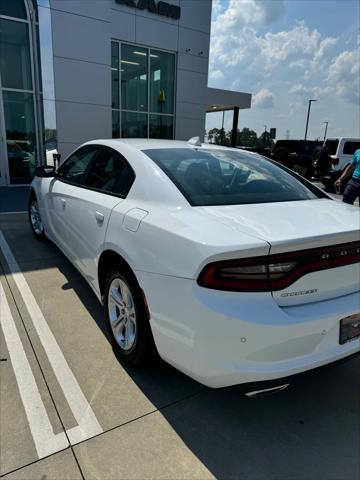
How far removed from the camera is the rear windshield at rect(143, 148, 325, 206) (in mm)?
2465

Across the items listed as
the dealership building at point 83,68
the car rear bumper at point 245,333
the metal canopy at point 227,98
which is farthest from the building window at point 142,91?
the car rear bumper at point 245,333

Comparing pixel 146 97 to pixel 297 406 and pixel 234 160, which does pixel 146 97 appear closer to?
pixel 234 160

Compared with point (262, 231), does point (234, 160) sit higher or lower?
higher

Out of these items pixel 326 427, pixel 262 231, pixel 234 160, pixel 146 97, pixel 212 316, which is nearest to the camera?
pixel 212 316

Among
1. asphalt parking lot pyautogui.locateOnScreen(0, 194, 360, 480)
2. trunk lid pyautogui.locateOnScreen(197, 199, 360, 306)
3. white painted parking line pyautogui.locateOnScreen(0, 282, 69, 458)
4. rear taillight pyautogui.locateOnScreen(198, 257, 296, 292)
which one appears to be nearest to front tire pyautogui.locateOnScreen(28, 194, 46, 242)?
white painted parking line pyautogui.locateOnScreen(0, 282, 69, 458)

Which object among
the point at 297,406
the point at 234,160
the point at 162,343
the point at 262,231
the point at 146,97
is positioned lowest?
the point at 297,406

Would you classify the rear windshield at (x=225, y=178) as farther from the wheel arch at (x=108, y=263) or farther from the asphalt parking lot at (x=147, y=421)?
the asphalt parking lot at (x=147, y=421)

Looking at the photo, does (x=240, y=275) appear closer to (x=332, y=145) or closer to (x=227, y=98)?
(x=332, y=145)

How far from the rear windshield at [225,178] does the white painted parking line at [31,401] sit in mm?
1556

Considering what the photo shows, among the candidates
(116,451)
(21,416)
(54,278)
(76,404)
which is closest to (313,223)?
(116,451)

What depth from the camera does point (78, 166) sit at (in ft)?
12.8

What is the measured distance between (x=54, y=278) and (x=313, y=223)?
3.07 metres

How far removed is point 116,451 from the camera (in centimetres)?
196

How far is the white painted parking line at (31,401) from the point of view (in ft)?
6.52
